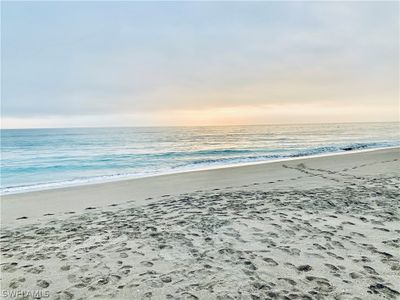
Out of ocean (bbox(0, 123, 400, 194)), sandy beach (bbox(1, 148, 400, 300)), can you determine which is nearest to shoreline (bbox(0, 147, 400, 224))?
sandy beach (bbox(1, 148, 400, 300))

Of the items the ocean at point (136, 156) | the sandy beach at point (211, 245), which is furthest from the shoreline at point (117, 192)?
the ocean at point (136, 156)

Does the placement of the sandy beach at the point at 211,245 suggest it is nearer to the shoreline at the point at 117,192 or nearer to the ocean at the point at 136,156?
the shoreline at the point at 117,192

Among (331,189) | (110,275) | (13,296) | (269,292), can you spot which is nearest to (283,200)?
(331,189)

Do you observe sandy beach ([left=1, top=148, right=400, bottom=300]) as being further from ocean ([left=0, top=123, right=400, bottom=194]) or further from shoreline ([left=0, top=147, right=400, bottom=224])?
ocean ([left=0, top=123, right=400, bottom=194])

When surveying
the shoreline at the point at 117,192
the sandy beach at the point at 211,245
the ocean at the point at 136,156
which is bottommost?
the ocean at the point at 136,156

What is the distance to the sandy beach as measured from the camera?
3.46 meters

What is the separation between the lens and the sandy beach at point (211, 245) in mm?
3465

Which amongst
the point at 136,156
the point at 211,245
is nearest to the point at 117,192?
the point at 211,245

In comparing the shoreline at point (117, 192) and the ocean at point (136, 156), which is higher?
the shoreline at point (117, 192)

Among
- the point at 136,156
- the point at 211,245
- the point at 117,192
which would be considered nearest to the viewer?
the point at 211,245

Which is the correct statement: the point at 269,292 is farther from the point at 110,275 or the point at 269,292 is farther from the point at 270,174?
the point at 270,174

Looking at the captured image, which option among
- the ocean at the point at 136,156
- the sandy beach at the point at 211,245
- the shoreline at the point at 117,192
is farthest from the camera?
the ocean at the point at 136,156

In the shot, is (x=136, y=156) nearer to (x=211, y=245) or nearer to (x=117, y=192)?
(x=117, y=192)

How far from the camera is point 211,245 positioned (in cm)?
470
